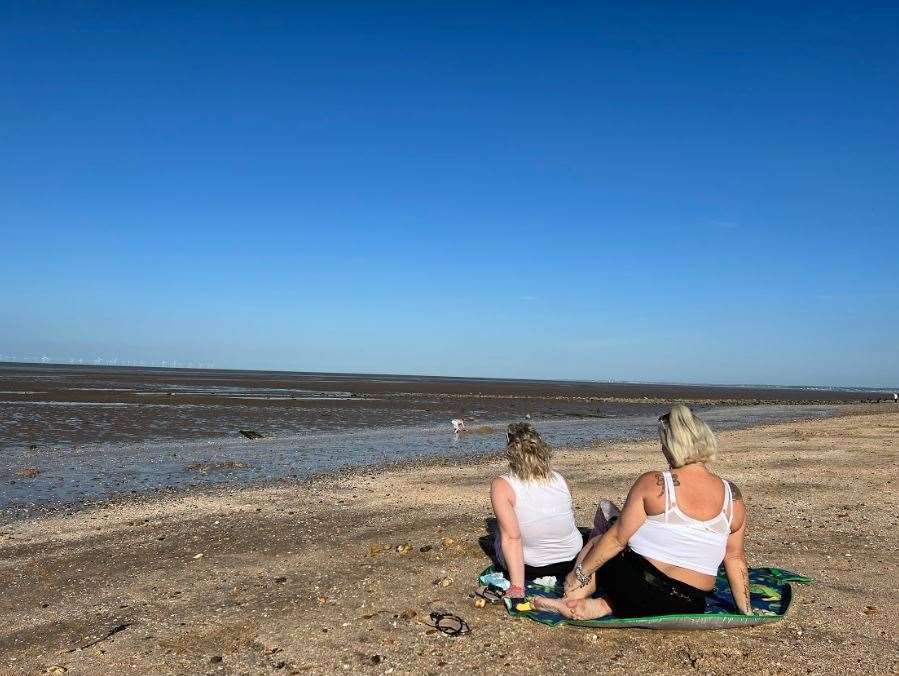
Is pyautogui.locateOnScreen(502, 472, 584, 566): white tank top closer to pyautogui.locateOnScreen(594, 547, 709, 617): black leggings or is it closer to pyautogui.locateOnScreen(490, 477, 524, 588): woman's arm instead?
pyautogui.locateOnScreen(490, 477, 524, 588): woman's arm

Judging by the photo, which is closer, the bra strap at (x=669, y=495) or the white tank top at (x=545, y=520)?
the bra strap at (x=669, y=495)

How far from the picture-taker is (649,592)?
533cm

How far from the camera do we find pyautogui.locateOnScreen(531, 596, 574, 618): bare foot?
554 centimetres

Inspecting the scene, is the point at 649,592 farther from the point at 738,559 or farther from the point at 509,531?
the point at 509,531

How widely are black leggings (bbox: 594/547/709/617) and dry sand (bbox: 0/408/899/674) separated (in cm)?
21

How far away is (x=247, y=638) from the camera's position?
550cm

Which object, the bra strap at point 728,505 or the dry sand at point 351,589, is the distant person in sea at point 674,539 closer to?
the bra strap at point 728,505

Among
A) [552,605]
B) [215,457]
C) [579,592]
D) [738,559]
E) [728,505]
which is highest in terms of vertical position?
[728,505]

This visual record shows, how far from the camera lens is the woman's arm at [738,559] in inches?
211

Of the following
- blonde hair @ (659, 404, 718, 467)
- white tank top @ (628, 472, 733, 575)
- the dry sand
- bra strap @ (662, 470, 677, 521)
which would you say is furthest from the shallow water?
blonde hair @ (659, 404, 718, 467)

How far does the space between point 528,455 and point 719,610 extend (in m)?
2.03

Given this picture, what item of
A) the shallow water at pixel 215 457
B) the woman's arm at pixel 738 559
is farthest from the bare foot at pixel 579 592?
the shallow water at pixel 215 457

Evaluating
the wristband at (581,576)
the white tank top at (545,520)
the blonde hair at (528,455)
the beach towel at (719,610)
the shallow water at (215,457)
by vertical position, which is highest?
the blonde hair at (528,455)

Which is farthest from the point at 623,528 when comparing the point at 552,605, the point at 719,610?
the point at 719,610
